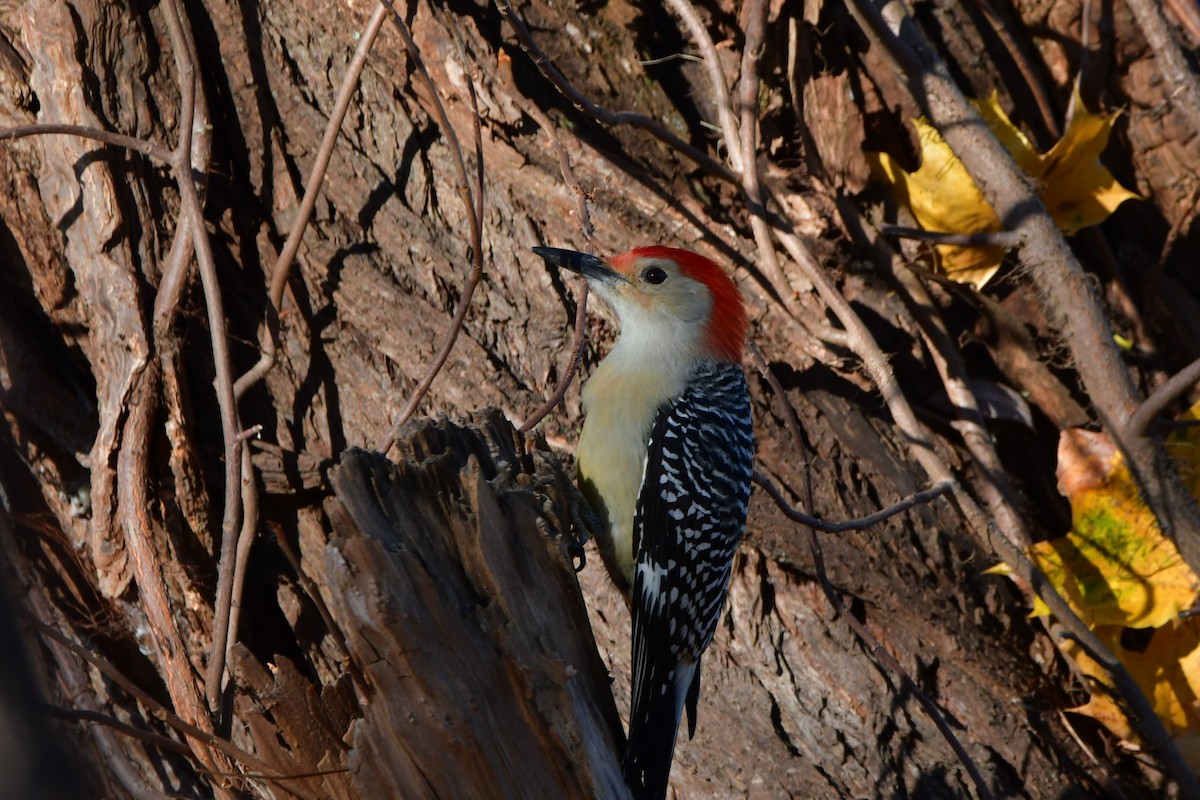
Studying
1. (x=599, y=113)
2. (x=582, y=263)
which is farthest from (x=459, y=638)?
(x=599, y=113)

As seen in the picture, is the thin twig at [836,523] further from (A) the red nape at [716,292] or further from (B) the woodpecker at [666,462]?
(A) the red nape at [716,292]

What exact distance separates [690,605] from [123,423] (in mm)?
2349

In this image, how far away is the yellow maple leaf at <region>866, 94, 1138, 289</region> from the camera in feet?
14.3

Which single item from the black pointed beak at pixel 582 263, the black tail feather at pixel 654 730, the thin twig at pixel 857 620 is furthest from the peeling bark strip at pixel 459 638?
the thin twig at pixel 857 620

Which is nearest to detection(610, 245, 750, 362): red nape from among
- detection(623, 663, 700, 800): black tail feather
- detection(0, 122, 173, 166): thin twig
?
detection(623, 663, 700, 800): black tail feather

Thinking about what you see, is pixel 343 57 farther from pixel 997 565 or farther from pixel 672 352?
pixel 997 565

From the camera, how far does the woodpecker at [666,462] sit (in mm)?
3441

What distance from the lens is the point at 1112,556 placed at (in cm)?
425

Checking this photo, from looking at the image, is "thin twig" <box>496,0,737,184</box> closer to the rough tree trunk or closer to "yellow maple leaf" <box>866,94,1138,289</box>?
the rough tree trunk

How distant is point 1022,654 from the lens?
4.28 m

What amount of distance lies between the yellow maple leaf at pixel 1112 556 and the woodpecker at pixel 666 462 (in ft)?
4.89

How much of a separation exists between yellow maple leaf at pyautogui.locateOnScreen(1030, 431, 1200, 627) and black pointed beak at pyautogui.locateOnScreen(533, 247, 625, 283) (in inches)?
81.5

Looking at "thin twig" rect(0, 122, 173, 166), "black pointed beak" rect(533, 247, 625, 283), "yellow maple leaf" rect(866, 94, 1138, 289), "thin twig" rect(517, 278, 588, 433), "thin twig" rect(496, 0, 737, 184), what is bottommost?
"thin twig" rect(517, 278, 588, 433)

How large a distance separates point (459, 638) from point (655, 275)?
Result: 182 cm
